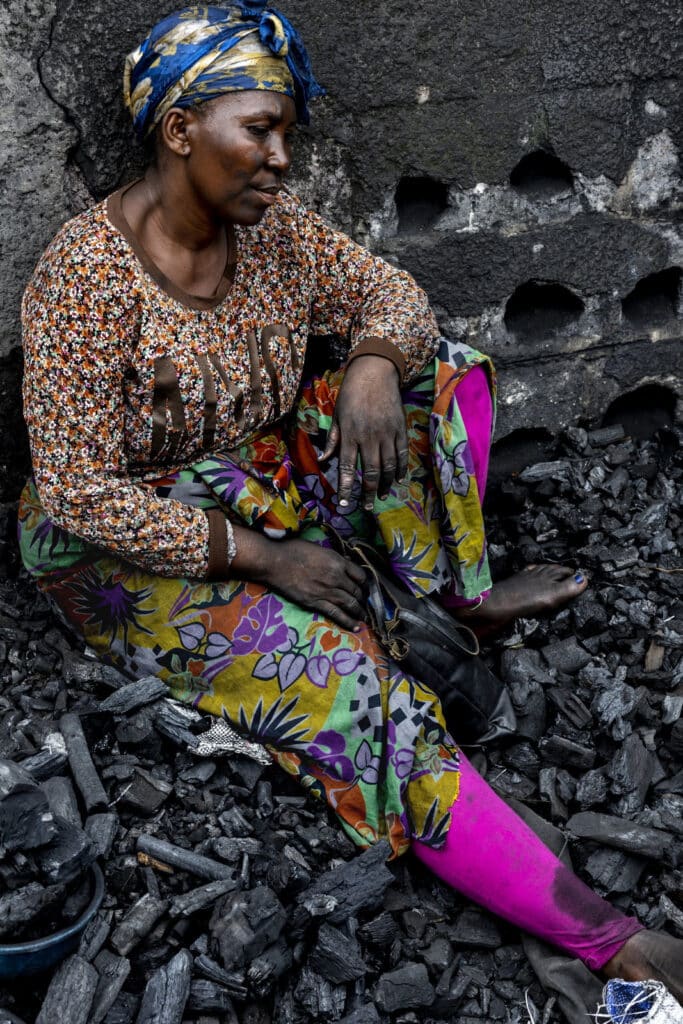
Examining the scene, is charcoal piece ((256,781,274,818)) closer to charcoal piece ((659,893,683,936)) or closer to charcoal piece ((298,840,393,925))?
charcoal piece ((298,840,393,925))

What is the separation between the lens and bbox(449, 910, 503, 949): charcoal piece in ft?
8.25

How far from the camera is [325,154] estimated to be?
3.22 m

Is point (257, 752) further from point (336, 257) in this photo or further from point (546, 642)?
point (336, 257)

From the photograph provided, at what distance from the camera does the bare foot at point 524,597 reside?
3.22 metres

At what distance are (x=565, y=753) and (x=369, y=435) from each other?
102 centimetres

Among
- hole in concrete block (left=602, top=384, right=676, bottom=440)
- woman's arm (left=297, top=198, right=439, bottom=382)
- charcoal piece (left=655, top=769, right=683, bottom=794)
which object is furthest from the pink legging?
hole in concrete block (left=602, top=384, right=676, bottom=440)

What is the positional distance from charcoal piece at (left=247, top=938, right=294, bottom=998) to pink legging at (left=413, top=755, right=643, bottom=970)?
17.2 inches

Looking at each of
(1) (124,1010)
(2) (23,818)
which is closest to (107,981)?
(1) (124,1010)

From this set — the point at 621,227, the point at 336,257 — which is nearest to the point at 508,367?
the point at 621,227

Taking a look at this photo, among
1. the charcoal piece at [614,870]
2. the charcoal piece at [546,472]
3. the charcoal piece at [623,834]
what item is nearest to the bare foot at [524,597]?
the charcoal piece at [546,472]

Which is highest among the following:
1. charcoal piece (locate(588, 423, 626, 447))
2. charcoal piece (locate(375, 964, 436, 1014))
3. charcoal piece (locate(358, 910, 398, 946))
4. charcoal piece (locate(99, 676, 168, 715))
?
charcoal piece (locate(588, 423, 626, 447))

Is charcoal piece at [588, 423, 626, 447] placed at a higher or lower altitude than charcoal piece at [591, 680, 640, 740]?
higher

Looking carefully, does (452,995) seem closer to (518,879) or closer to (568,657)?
(518,879)

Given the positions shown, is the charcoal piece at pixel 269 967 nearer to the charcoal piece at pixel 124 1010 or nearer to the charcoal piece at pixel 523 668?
the charcoal piece at pixel 124 1010
